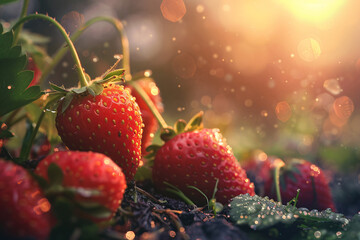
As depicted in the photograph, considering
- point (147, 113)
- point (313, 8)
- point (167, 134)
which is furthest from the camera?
point (313, 8)

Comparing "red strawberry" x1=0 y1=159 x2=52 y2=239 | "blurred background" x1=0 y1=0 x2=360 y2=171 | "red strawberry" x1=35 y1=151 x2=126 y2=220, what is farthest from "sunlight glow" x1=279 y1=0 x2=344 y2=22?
"red strawberry" x1=0 y1=159 x2=52 y2=239

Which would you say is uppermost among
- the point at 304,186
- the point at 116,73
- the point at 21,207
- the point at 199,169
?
the point at 116,73

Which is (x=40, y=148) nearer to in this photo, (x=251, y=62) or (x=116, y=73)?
(x=116, y=73)

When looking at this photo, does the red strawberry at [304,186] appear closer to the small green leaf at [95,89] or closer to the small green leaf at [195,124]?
the small green leaf at [195,124]

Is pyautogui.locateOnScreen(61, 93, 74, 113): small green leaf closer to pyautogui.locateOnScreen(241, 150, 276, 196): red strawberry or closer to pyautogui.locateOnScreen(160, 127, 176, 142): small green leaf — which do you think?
pyautogui.locateOnScreen(160, 127, 176, 142): small green leaf

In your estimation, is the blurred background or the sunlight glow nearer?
the sunlight glow

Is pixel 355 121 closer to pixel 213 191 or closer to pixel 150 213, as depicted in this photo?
pixel 213 191

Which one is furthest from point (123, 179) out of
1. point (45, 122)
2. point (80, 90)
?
point (45, 122)

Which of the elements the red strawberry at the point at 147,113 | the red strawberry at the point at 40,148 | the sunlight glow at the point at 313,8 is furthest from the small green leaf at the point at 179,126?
the sunlight glow at the point at 313,8
